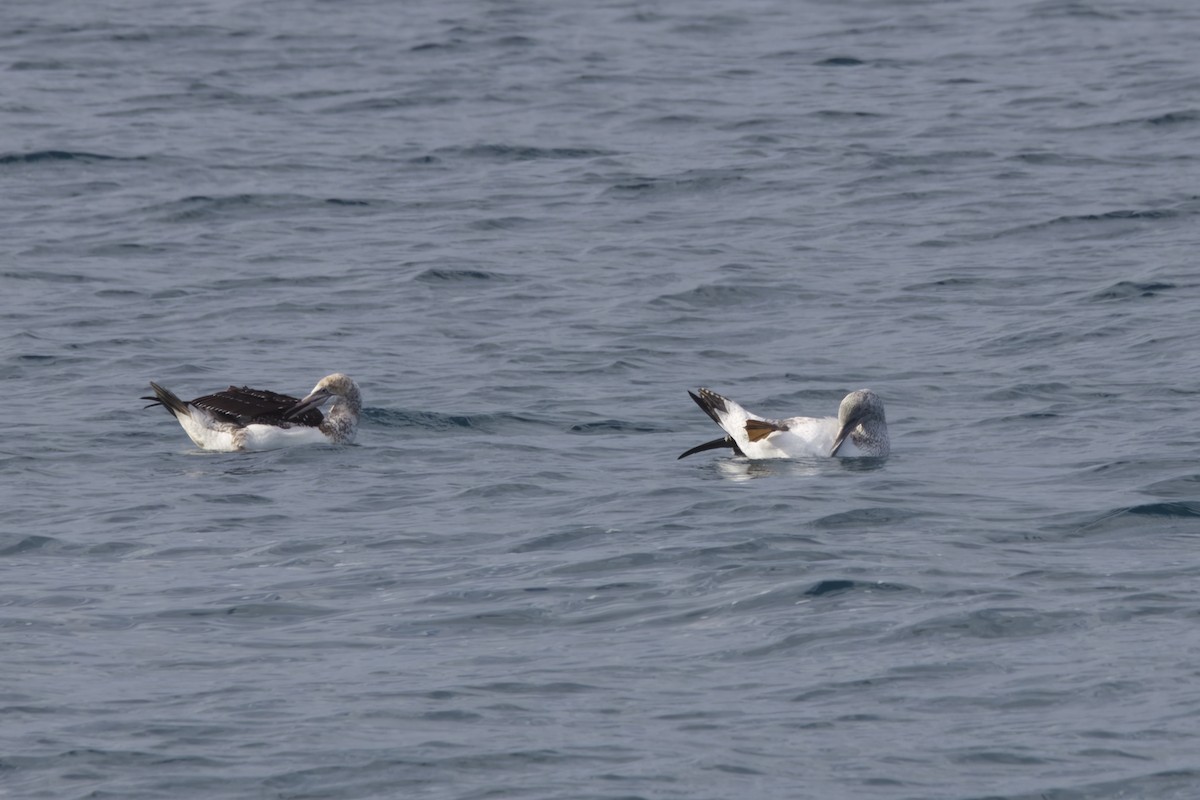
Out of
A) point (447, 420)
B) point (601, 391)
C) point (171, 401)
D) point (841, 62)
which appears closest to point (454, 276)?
point (601, 391)

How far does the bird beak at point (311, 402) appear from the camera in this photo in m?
16.7

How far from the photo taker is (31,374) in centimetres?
1842

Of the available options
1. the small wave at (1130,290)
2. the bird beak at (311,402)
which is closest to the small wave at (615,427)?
the bird beak at (311,402)

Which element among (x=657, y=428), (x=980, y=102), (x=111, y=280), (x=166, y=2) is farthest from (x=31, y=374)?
(x=166, y=2)

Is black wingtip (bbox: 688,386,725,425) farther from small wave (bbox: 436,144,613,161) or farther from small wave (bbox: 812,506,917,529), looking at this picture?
small wave (bbox: 436,144,613,161)

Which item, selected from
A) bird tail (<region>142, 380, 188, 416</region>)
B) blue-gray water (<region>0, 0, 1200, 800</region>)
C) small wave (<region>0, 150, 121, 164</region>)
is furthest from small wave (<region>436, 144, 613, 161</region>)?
bird tail (<region>142, 380, 188, 416</region>)

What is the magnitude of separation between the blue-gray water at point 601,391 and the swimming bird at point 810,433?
1.23 feet

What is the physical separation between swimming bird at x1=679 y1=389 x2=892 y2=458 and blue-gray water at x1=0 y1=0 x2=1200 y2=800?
376 millimetres

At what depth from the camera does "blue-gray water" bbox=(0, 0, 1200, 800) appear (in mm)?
9953

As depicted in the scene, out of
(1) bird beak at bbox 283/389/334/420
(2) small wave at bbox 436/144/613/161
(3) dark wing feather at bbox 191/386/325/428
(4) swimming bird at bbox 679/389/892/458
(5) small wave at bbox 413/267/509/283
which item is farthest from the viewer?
(2) small wave at bbox 436/144/613/161

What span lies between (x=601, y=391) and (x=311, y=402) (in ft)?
8.30

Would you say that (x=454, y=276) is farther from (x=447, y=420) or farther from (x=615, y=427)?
(x=615, y=427)

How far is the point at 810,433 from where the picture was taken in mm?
16094

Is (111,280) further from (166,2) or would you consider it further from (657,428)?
(166,2)
